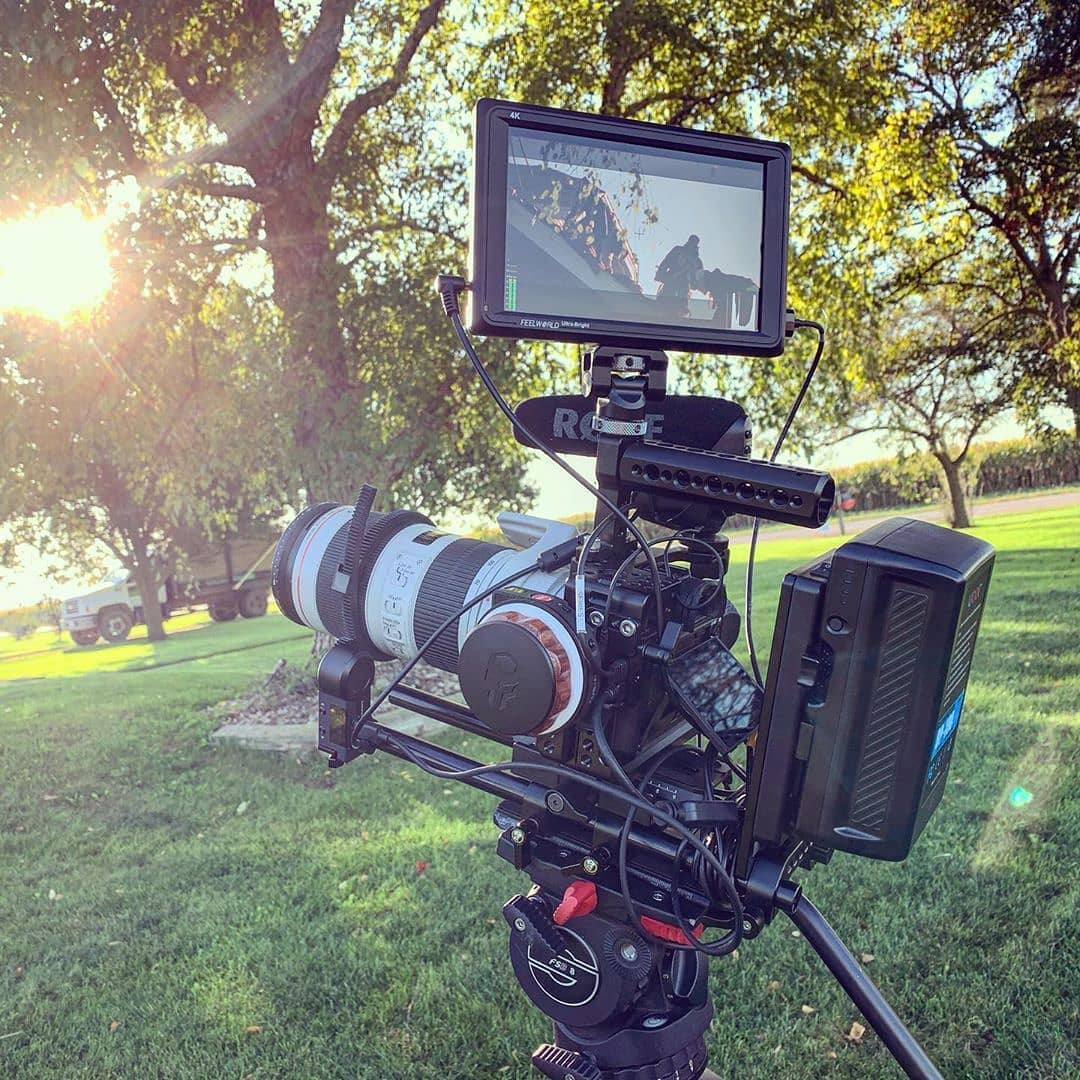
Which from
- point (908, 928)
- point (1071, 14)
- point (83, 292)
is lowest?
point (908, 928)

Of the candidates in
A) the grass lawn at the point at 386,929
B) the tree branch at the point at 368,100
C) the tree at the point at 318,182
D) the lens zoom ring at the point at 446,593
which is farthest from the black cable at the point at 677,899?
the tree branch at the point at 368,100

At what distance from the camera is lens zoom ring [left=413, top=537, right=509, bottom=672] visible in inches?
69.8

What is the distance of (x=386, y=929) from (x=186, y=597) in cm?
2020

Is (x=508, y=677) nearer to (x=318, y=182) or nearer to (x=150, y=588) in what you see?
(x=318, y=182)

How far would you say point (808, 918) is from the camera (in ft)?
4.57

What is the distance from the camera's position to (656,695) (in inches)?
62.7

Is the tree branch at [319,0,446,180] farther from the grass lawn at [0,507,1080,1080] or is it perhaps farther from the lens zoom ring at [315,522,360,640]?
the lens zoom ring at [315,522,360,640]

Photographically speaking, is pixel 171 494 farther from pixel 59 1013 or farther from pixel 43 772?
pixel 59 1013

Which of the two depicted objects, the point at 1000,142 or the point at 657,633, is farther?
the point at 1000,142

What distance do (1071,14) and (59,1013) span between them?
11.9 metres

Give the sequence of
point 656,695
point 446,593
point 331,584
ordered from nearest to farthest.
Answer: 1. point 656,695
2. point 446,593
3. point 331,584

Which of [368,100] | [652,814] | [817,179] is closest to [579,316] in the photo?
[652,814]

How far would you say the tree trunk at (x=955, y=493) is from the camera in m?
17.5

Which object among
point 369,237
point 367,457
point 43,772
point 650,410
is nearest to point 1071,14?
point 369,237
